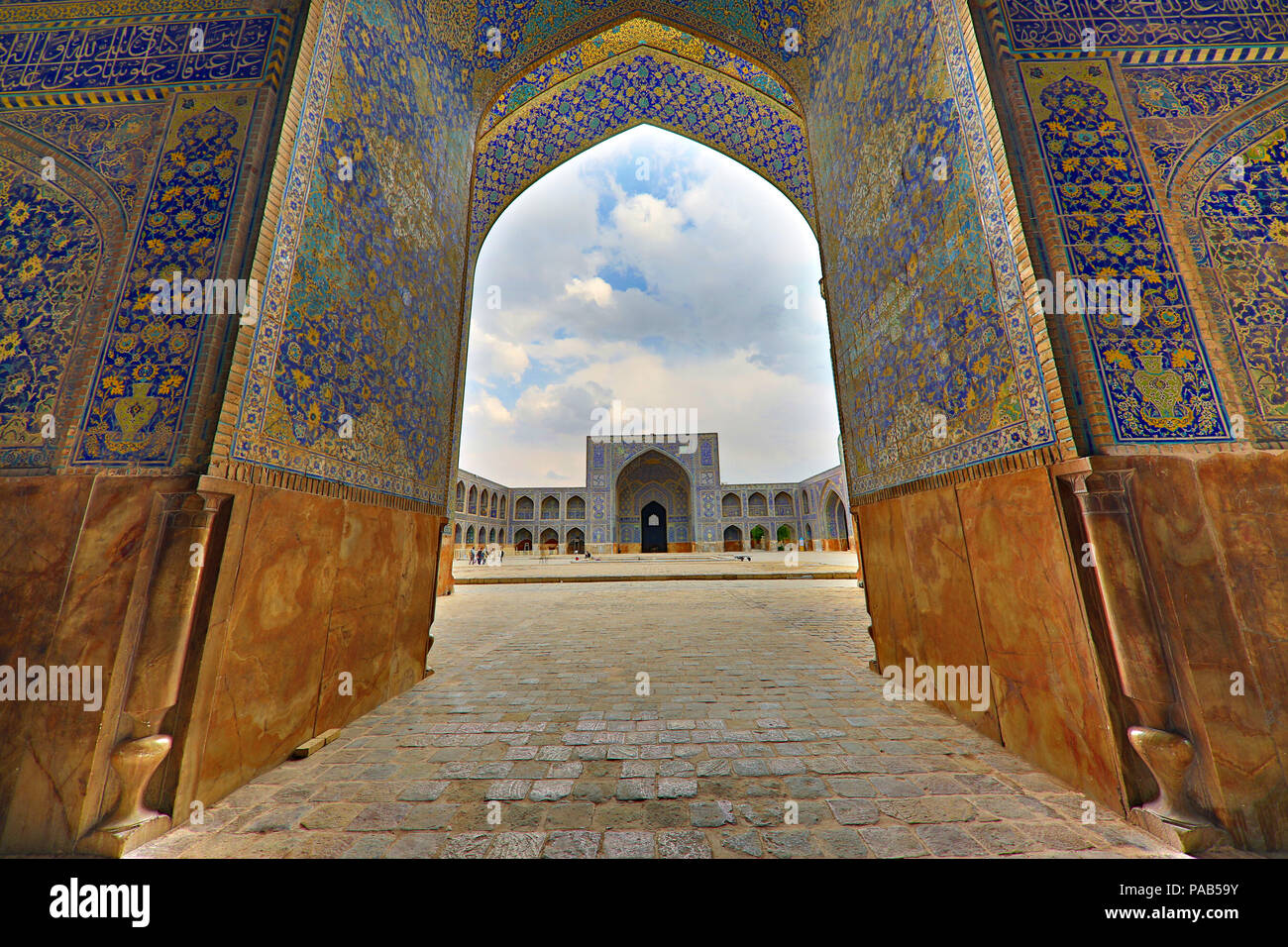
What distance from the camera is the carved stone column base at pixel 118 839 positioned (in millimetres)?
1493

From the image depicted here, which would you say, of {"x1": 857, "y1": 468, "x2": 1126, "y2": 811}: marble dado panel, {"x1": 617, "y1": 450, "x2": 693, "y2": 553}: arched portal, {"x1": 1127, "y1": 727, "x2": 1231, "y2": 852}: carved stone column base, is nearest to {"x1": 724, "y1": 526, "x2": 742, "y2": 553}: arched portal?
{"x1": 617, "y1": 450, "x2": 693, "y2": 553}: arched portal

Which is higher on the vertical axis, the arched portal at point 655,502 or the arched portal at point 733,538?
the arched portal at point 655,502

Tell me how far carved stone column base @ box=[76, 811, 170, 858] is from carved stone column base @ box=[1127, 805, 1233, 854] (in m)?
3.28

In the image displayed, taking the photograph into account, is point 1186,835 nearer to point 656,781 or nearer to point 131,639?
point 656,781

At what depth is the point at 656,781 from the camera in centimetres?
188

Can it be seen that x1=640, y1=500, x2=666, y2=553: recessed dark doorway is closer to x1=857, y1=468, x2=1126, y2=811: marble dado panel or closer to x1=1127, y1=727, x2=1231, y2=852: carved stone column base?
x1=857, y1=468, x2=1126, y2=811: marble dado panel

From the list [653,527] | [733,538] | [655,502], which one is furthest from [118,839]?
[733,538]

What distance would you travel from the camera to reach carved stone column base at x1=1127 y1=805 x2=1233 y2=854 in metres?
1.43

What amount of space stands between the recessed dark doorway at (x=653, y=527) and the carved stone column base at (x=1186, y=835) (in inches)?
1164

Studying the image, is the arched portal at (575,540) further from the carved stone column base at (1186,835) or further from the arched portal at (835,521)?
the carved stone column base at (1186,835)

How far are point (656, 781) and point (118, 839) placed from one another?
70.0 inches

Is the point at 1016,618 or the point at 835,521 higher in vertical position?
the point at 835,521

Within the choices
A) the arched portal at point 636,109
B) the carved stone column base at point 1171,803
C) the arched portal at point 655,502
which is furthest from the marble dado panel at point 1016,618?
the arched portal at point 655,502
